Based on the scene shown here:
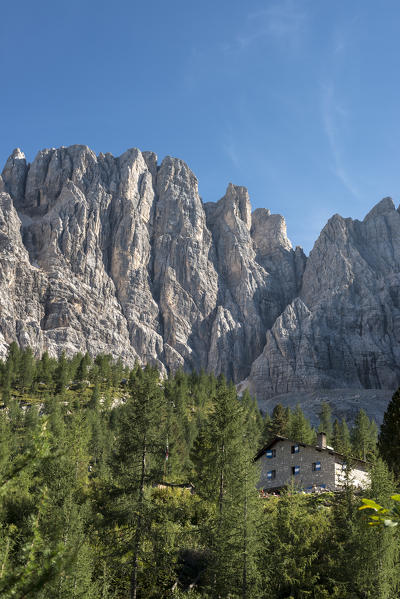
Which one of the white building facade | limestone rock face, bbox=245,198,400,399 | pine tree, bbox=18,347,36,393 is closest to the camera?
the white building facade

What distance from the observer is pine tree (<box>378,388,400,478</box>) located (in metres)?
45.3

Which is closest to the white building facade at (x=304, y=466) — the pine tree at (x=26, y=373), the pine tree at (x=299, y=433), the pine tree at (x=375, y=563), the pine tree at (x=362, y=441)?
the pine tree at (x=299, y=433)

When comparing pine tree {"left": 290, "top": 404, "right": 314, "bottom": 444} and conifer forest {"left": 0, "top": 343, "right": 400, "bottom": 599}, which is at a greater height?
pine tree {"left": 290, "top": 404, "right": 314, "bottom": 444}

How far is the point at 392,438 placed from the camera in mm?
46938

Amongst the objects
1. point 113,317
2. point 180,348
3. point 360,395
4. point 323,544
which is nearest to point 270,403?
point 360,395

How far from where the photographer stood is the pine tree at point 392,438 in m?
45.3

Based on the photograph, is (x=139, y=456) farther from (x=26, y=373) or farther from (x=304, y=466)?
(x=26, y=373)

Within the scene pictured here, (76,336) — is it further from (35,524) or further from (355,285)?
(35,524)

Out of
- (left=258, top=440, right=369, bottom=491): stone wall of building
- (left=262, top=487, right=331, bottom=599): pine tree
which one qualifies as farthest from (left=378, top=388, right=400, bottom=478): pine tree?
(left=262, top=487, right=331, bottom=599): pine tree

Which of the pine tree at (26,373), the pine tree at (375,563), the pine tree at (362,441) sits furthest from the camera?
the pine tree at (26,373)

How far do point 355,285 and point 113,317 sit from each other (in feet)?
314

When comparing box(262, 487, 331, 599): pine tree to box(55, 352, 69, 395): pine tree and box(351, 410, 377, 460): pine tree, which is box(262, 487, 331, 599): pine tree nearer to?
box(351, 410, 377, 460): pine tree

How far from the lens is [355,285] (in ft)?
654

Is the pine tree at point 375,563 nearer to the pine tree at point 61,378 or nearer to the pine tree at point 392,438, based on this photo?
the pine tree at point 392,438
